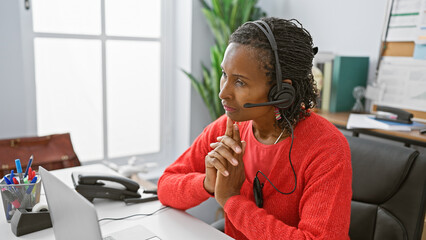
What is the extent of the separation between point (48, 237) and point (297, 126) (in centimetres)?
73

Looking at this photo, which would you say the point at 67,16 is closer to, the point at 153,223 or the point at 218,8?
the point at 218,8

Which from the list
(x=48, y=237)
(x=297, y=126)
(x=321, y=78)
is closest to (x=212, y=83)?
→ (x=321, y=78)

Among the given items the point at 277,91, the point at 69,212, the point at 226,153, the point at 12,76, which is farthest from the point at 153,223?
the point at 12,76

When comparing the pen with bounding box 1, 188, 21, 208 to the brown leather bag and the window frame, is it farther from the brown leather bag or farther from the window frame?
the window frame

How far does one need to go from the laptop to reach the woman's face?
0.47 m

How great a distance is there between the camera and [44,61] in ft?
6.77

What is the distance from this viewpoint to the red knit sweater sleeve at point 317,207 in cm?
86

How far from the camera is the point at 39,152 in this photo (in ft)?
5.56

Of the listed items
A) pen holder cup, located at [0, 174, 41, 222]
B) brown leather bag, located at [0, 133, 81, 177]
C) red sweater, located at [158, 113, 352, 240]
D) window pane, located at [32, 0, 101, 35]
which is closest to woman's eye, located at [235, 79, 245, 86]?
red sweater, located at [158, 113, 352, 240]

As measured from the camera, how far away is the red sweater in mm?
867

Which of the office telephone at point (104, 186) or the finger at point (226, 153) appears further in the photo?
the office telephone at point (104, 186)

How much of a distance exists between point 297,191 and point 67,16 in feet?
5.79

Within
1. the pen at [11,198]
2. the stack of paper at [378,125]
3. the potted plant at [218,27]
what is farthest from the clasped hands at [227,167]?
the potted plant at [218,27]

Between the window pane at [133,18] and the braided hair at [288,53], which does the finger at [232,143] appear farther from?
→ the window pane at [133,18]
